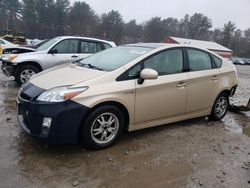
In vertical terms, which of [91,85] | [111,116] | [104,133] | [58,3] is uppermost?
[58,3]

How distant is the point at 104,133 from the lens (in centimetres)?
407

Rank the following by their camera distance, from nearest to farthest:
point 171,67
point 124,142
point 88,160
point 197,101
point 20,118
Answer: point 88,160, point 20,118, point 124,142, point 171,67, point 197,101

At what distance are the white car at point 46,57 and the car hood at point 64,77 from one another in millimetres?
3886

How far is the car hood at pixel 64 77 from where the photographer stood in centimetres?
392

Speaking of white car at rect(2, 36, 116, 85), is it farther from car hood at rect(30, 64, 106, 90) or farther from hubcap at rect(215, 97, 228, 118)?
hubcap at rect(215, 97, 228, 118)

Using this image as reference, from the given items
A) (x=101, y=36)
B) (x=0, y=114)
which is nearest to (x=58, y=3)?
(x=101, y=36)

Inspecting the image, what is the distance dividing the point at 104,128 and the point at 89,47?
18.1ft

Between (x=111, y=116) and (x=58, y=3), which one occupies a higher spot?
(x=58, y=3)

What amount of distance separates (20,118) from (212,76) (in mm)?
3540

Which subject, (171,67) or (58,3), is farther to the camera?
(58,3)

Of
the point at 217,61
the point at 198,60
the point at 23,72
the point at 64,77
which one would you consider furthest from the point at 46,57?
the point at 217,61

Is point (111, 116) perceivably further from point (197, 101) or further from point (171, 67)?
point (197, 101)

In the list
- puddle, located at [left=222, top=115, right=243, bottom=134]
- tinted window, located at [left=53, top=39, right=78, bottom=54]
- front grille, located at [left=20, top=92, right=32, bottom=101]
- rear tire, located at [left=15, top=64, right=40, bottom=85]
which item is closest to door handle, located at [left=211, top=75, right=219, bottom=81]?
puddle, located at [left=222, top=115, right=243, bottom=134]

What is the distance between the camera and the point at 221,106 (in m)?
5.87
